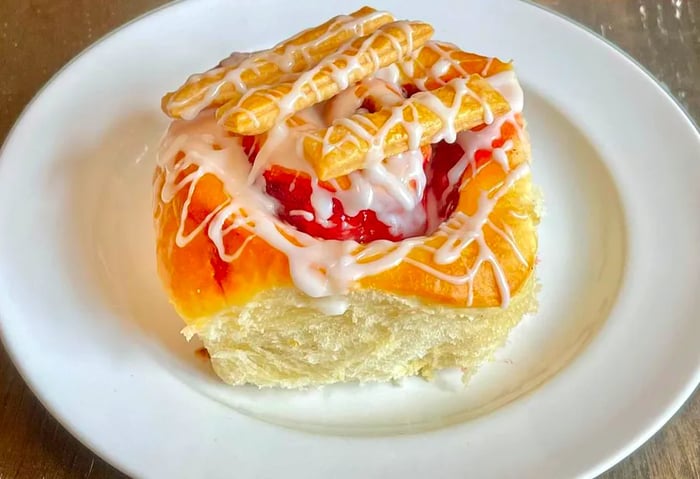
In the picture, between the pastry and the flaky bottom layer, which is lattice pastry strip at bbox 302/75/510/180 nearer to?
the pastry

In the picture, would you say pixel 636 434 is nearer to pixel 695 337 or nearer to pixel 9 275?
pixel 695 337

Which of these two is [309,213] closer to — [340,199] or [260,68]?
[340,199]

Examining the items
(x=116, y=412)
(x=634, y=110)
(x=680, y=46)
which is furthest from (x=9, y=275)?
(x=680, y=46)

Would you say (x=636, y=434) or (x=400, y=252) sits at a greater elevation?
A: (x=400, y=252)

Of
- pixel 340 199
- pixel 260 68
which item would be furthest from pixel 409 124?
pixel 260 68

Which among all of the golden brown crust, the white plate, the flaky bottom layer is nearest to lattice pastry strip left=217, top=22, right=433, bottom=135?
the golden brown crust

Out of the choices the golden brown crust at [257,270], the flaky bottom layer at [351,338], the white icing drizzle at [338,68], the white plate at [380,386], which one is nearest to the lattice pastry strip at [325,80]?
the white icing drizzle at [338,68]

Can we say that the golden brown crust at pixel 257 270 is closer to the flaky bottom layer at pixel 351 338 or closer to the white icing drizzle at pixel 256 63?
the flaky bottom layer at pixel 351 338
